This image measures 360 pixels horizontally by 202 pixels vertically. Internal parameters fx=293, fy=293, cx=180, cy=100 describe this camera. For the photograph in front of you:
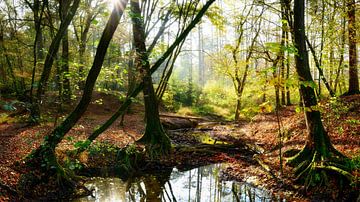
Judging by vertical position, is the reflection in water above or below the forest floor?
below

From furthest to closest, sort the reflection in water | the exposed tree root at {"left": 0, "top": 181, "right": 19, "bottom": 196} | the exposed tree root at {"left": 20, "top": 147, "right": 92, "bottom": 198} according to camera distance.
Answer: the reflection in water < the exposed tree root at {"left": 20, "top": 147, "right": 92, "bottom": 198} < the exposed tree root at {"left": 0, "top": 181, "right": 19, "bottom": 196}

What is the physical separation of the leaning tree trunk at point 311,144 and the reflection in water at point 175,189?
1.24 meters

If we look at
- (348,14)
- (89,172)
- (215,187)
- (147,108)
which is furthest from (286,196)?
(348,14)

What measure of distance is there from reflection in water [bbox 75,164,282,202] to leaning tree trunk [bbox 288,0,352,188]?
124 cm

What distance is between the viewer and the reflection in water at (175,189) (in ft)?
25.0

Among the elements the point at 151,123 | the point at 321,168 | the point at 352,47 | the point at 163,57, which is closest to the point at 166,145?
the point at 151,123

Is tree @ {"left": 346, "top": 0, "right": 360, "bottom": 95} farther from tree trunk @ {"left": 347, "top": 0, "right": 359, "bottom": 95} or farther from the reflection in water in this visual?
the reflection in water

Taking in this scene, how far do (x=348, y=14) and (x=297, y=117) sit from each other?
5761mm

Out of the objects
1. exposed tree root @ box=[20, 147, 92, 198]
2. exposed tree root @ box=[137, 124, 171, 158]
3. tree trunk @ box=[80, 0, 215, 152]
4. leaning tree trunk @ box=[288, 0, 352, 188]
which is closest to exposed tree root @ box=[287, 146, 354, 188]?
leaning tree trunk @ box=[288, 0, 352, 188]

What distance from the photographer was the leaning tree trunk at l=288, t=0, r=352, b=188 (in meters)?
7.52

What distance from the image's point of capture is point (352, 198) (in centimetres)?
664

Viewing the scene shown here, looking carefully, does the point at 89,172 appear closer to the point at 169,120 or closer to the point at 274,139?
the point at 274,139

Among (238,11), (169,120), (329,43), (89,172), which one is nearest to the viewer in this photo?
(89,172)

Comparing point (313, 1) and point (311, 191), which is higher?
point (313, 1)
